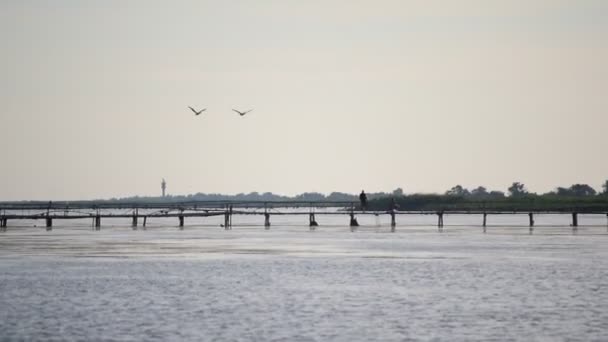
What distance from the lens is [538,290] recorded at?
41.2 m

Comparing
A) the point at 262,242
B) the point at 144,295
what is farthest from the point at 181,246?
the point at 144,295

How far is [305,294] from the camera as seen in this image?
40.4m

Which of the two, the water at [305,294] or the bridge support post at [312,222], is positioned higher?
the bridge support post at [312,222]

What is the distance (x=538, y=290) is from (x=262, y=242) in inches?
1695

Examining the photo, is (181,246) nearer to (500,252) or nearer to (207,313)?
(500,252)

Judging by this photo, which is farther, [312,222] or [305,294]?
[312,222]

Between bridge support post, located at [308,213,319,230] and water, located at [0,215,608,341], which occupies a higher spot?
bridge support post, located at [308,213,319,230]

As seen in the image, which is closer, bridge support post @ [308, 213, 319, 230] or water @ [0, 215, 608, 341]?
water @ [0, 215, 608, 341]

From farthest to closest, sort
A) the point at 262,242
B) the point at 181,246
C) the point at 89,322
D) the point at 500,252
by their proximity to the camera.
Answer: the point at 262,242, the point at 181,246, the point at 500,252, the point at 89,322

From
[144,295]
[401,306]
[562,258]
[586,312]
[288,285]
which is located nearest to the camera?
[586,312]

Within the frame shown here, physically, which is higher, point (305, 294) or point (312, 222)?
point (312, 222)

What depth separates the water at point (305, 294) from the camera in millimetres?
29859

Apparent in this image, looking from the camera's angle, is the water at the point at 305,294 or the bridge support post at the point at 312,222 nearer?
the water at the point at 305,294

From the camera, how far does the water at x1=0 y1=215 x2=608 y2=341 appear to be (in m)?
29.9
